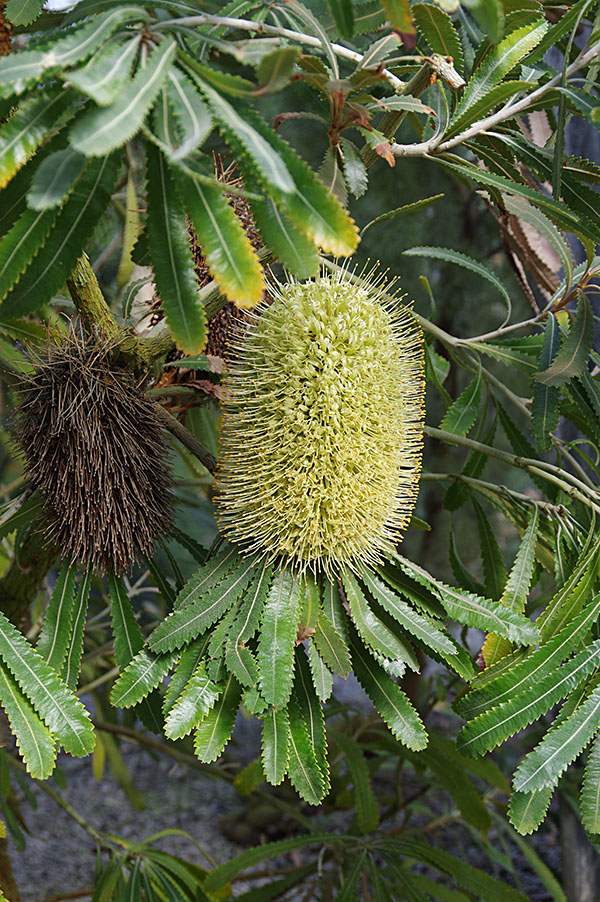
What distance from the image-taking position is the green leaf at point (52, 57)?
0.41 m

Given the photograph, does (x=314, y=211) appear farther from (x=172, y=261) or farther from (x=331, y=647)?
(x=331, y=647)

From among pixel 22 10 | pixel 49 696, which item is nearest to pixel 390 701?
pixel 49 696

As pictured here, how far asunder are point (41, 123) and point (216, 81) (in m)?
0.11

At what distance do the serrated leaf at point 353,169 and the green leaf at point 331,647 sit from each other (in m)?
0.36

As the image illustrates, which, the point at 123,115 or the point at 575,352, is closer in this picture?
the point at 123,115

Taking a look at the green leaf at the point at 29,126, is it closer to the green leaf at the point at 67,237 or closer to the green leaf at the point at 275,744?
the green leaf at the point at 67,237

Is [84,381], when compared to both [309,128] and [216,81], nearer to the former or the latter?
[216,81]

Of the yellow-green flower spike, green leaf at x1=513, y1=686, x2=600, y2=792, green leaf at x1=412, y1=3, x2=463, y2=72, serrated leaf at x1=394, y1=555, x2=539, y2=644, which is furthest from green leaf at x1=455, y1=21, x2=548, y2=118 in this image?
green leaf at x1=513, y1=686, x2=600, y2=792

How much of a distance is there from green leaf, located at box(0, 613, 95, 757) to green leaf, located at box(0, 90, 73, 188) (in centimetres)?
38

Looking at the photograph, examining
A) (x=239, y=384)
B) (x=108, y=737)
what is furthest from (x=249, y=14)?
(x=108, y=737)

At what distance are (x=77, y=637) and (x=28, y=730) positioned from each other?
0.14 metres

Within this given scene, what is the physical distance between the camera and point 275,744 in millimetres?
608

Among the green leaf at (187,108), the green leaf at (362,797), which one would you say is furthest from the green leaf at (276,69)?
the green leaf at (362,797)

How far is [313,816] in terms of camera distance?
2.12 meters
